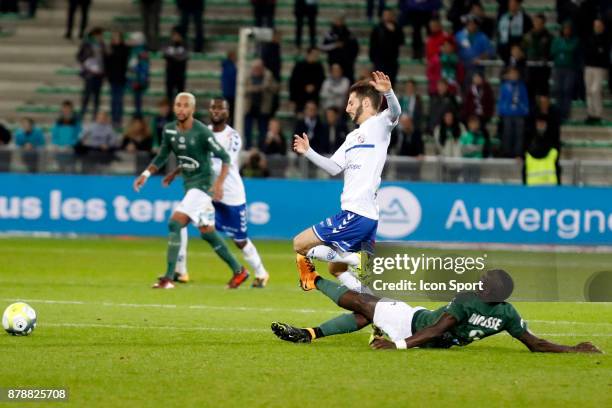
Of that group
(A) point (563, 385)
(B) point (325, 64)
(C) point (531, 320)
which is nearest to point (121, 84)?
(B) point (325, 64)

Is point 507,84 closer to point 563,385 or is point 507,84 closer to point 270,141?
point 270,141

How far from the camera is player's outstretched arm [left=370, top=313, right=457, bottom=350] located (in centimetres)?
1048

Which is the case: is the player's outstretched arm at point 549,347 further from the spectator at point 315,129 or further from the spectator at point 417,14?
the spectator at point 417,14

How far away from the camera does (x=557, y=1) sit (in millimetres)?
28797

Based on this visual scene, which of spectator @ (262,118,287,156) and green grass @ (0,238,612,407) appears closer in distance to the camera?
green grass @ (0,238,612,407)

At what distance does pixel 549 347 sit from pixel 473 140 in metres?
15.1

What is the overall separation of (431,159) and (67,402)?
1551 centimetres

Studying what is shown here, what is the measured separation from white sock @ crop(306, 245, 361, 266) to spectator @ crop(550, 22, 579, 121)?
605 inches

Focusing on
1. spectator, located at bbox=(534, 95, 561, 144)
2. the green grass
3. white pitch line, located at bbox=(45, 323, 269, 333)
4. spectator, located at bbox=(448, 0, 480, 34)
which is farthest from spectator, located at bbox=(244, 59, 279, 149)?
white pitch line, located at bbox=(45, 323, 269, 333)

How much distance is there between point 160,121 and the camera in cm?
2705

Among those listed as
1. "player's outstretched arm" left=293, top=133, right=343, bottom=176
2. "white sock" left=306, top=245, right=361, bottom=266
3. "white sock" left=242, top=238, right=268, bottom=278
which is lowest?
"white sock" left=242, top=238, right=268, bottom=278

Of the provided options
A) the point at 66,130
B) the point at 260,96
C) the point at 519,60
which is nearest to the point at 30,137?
the point at 66,130

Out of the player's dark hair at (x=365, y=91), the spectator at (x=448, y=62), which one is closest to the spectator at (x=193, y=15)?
the spectator at (x=448, y=62)

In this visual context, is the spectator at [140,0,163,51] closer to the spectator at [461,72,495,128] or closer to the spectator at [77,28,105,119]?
the spectator at [77,28,105,119]
